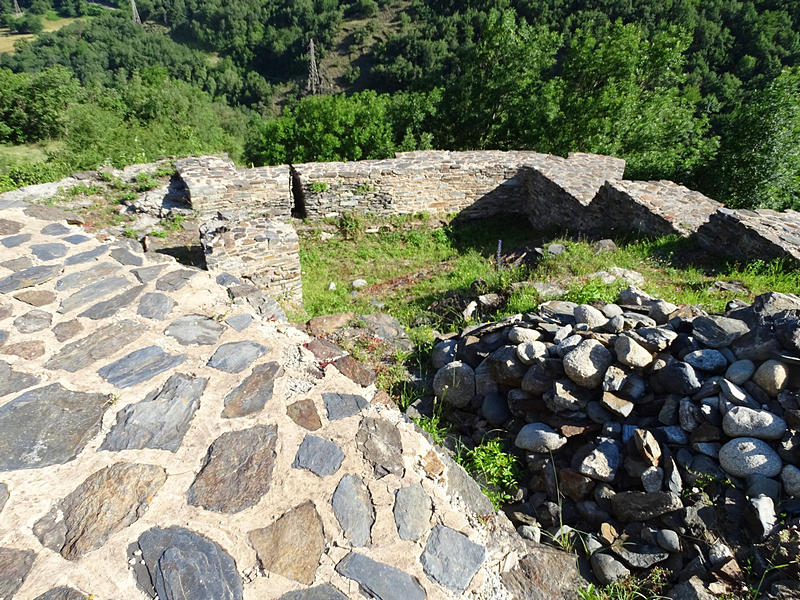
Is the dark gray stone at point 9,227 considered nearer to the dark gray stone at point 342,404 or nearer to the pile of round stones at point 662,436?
the dark gray stone at point 342,404

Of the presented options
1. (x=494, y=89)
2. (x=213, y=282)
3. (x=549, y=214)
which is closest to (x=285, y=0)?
(x=494, y=89)

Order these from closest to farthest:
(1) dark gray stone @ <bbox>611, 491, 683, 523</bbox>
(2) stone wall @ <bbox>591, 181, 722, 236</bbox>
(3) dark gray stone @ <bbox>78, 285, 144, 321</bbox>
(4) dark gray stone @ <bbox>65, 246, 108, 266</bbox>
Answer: (1) dark gray stone @ <bbox>611, 491, 683, 523</bbox>, (3) dark gray stone @ <bbox>78, 285, 144, 321</bbox>, (4) dark gray stone @ <bbox>65, 246, 108, 266</bbox>, (2) stone wall @ <bbox>591, 181, 722, 236</bbox>

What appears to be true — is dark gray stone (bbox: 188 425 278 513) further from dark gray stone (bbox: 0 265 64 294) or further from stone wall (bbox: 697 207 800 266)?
stone wall (bbox: 697 207 800 266)

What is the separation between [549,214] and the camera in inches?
363

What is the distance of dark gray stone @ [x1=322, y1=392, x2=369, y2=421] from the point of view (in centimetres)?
246

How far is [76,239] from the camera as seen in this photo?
4027mm

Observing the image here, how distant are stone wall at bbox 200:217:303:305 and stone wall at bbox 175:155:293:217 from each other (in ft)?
6.14

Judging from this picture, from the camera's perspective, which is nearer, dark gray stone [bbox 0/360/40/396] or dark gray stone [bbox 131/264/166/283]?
dark gray stone [bbox 0/360/40/396]

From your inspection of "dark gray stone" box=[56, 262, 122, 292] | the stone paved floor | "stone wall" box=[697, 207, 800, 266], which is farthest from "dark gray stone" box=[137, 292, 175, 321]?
"stone wall" box=[697, 207, 800, 266]

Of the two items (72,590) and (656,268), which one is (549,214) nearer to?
(656,268)

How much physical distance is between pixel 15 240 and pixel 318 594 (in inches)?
169

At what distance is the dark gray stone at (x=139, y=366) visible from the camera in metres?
2.48

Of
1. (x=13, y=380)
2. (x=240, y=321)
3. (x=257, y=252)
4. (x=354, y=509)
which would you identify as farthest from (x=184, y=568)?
(x=257, y=252)

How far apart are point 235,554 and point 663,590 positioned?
235cm
